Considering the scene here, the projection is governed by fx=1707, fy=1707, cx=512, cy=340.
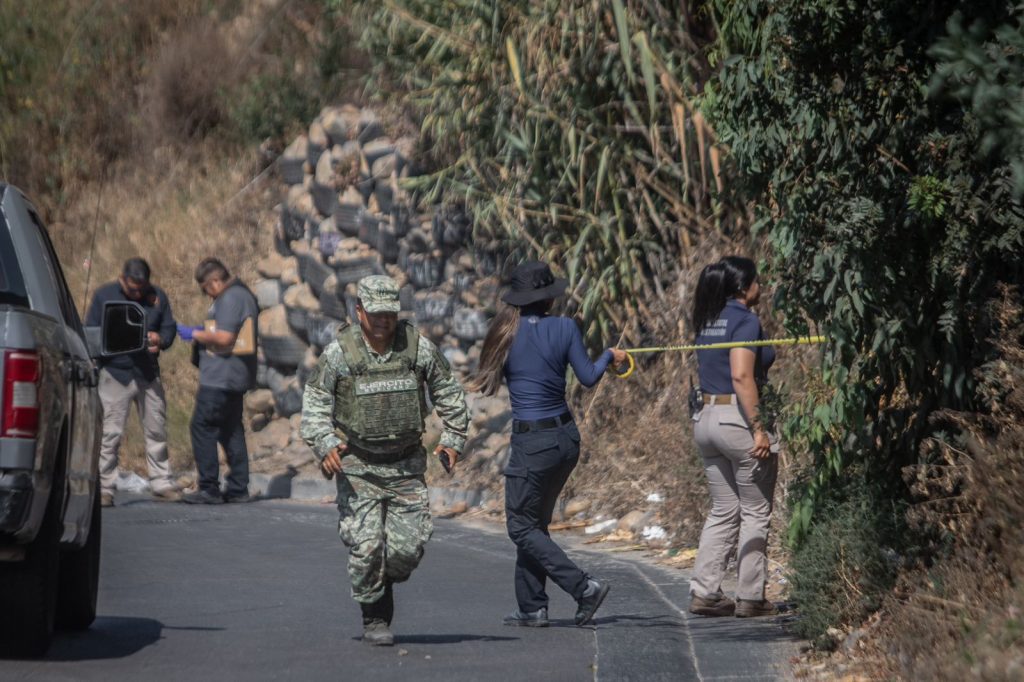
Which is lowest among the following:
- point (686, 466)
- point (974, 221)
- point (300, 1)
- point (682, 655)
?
point (682, 655)

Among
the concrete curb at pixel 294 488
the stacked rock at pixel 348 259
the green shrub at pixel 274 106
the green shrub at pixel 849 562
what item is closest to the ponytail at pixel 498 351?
the green shrub at pixel 849 562

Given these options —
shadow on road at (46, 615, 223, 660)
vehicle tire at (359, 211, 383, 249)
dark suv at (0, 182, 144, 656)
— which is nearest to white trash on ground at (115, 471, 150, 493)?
vehicle tire at (359, 211, 383, 249)

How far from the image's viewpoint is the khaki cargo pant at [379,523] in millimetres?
7641

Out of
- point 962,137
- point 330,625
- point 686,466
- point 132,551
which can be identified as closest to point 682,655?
point 330,625

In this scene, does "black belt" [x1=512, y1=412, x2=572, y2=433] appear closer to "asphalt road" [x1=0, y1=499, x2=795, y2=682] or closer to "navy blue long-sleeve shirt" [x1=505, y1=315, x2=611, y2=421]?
"navy blue long-sleeve shirt" [x1=505, y1=315, x2=611, y2=421]

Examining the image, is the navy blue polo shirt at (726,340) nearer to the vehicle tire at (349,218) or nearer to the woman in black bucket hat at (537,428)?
the woman in black bucket hat at (537,428)

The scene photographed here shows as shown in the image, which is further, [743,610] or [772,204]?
[743,610]

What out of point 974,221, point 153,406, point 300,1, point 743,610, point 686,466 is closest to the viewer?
point 974,221

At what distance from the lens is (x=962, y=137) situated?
6125 mm

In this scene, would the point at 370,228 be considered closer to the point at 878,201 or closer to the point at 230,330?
the point at 230,330

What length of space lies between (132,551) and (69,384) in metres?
4.55

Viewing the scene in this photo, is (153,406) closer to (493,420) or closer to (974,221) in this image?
(493,420)

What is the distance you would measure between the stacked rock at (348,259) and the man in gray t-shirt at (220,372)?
2237mm

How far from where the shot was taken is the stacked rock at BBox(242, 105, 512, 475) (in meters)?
16.9
